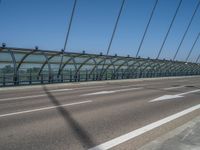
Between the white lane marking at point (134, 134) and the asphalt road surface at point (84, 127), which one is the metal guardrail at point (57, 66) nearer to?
the asphalt road surface at point (84, 127)

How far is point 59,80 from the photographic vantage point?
27578 mm

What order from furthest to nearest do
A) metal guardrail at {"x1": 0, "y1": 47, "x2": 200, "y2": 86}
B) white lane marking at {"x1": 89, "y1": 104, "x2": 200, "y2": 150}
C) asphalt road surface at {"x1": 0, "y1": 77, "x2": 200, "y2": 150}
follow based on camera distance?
metal guardrail at {"x1": 0, "y1": 47, "x2": 200, "y2": 86} → asphalt road surface at {"x1": 0, "y1": 77, "x2": 200, "y2": 150} → white lane marking at {"x1": 89, "y1": 104, "x2": 200, "y2": 150}

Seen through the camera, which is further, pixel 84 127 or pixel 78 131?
pixel 84 127

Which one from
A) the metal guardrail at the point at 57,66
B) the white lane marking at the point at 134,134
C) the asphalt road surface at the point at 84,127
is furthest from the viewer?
the metal guardrail at the point at 57,66

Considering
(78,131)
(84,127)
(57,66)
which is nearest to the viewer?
(78,131)

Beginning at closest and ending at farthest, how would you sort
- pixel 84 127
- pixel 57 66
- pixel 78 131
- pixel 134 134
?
pixel 134 134, pixel 78 131, pixel 84 127, pixel 57 66

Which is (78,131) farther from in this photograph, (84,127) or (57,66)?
(57,66)

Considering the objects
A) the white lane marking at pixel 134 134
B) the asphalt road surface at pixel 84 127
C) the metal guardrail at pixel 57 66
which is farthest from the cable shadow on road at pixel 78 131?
the metal guardrail at pixel 57 66

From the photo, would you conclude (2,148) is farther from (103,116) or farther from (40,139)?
(103,116)

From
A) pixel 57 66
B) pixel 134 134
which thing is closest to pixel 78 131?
pixel 134 134

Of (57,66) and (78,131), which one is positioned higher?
(78,131)

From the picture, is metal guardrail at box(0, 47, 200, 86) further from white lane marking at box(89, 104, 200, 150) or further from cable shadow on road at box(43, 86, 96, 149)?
white lane marking at box(89, 104, 200, 150)

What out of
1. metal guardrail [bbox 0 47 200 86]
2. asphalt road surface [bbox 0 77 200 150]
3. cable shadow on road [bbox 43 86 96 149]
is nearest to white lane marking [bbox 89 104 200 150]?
asphalt road surface [bbox 0 77 200 150]

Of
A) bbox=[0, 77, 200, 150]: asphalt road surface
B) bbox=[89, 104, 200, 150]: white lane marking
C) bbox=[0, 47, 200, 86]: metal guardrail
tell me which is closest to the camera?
bbox=[89, 104, 200, 150]: white lane marking
